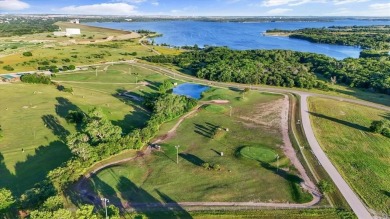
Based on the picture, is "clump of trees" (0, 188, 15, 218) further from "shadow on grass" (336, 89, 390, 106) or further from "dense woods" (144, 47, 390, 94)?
"shadow on grass" (336, 89, 390, 106)

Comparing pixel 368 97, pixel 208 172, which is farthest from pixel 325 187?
pixel 368 97

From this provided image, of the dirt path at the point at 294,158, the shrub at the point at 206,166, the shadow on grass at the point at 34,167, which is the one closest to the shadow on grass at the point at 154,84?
the dirt path at the point at 294,158

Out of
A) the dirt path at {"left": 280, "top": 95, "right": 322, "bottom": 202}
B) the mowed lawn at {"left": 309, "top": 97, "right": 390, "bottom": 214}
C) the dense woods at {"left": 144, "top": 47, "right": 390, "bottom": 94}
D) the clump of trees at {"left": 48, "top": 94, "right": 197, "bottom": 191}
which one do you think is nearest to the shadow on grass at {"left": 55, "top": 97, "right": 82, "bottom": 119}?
the clump of trees at {"left": 48, "top": 94, "right": 197, "bottom": 191}

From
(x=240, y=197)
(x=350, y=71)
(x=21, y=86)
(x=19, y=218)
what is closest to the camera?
(x=19, y=218)

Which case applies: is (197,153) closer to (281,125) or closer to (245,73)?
(281,125)

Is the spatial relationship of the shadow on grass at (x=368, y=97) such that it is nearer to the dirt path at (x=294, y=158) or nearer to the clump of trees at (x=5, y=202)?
the dirt path at (x=294, y=158)

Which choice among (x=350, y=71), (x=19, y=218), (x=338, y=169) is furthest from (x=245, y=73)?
(x=19, y=218)
